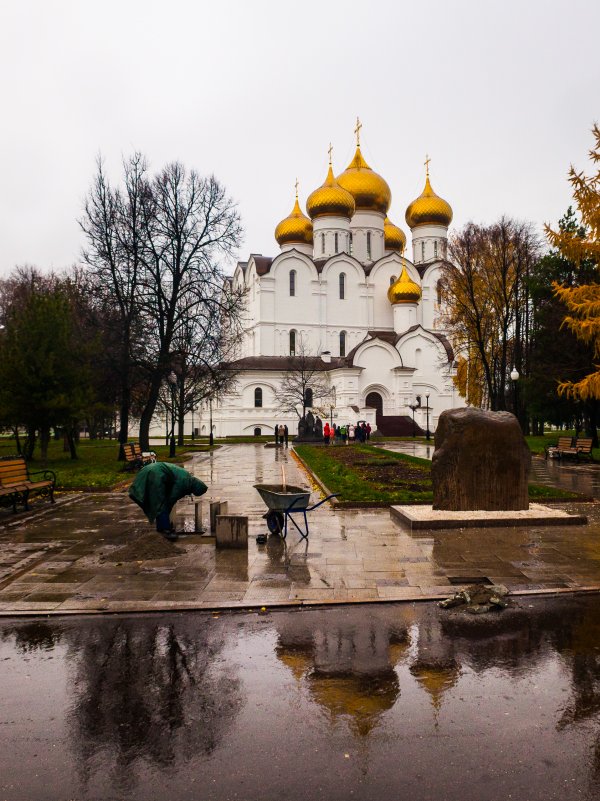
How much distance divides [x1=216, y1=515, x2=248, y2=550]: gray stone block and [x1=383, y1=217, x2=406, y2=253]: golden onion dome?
58.6m

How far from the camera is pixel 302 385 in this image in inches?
1993

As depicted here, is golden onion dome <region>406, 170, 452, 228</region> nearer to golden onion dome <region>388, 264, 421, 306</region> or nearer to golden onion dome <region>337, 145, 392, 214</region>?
golden onion dome <region>337, 145, 392, 214</region>

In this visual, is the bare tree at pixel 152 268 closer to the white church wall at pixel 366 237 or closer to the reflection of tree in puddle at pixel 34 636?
the reflection of tree in puddle at pixel 34 636

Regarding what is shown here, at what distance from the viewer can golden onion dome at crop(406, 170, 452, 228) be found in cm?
6047

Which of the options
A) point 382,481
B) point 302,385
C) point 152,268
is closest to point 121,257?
point 152,268

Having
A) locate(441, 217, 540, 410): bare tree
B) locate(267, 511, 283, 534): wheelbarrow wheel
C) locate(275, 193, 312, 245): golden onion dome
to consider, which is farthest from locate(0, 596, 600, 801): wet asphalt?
locate(275, 193, 312, 245): golden onion dome

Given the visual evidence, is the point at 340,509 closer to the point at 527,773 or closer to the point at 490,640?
the point at 490,640

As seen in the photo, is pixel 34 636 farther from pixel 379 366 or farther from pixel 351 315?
pixel 351 315

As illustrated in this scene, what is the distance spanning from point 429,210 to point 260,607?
5910 centimetres

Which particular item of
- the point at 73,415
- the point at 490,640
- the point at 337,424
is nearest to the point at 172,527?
the point at 490,640

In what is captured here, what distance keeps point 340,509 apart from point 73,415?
39.7 ft

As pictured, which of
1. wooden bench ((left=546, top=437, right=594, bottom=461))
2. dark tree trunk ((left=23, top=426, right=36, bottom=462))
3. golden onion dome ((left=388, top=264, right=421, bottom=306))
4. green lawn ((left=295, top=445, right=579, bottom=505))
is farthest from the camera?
golden onion dome ((left=388, top=264, right=421, bottom=306))

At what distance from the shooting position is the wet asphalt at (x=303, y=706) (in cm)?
344

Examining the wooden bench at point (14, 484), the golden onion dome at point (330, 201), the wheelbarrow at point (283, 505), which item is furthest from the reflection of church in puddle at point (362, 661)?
the golden onion dome at point (330, 201)
